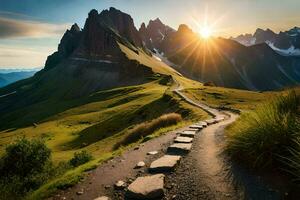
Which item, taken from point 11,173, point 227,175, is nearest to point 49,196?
point 227,175

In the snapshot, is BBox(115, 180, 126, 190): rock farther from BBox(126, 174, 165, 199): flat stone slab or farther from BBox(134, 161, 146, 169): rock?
BBox(134, 161, 146, 169): rock

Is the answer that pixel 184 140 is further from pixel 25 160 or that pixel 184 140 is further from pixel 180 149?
pixel 25 160

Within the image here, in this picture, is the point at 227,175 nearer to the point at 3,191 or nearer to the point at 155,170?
the point at 155,170

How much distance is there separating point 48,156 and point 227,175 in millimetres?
20627

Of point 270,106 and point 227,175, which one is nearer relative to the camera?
point 227,175

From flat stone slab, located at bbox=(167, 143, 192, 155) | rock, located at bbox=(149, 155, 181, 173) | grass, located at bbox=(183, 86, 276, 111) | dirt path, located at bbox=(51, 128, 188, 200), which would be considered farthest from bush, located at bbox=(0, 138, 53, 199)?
grass, located at bbox=(183, 86, 276, 111)

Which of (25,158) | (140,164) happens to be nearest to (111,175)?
(140,164)

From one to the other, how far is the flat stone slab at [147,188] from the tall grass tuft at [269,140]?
157 inches

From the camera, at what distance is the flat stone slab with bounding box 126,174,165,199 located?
1252 cm

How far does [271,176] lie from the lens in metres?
12.9

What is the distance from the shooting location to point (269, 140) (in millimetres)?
13508

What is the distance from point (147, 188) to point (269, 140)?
18.2ft

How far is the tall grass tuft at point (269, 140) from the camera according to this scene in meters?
13.1

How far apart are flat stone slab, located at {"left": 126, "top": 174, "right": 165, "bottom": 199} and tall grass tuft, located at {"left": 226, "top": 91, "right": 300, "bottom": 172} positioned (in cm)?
398
